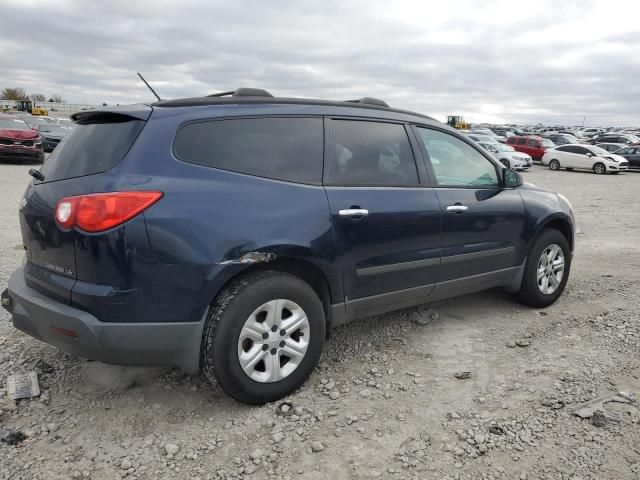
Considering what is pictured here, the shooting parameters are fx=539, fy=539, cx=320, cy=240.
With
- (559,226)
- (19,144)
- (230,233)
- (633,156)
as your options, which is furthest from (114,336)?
(633,156)

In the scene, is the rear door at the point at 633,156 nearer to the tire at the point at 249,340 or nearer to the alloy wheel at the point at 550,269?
the alloy wheel at the point at 550,269

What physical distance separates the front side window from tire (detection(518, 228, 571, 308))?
2.45ft

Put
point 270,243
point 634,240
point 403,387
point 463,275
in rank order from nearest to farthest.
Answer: point 270,243
point 403,387
point 463,275
point 634,240

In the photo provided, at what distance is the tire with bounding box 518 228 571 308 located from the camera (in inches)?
186

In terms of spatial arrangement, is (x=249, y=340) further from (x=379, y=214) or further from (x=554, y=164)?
(x=554, y=164)

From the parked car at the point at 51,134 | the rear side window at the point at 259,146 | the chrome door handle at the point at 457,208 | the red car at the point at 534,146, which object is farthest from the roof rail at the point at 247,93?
the red car at the point at 534,146

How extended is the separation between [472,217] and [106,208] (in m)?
2.67

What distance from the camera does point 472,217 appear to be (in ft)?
13.5

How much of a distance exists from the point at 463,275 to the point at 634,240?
5521 mm

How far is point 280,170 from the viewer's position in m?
3.19

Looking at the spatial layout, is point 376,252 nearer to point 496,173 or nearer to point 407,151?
point 407,151

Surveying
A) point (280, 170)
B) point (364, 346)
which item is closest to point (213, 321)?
point (280, 170)

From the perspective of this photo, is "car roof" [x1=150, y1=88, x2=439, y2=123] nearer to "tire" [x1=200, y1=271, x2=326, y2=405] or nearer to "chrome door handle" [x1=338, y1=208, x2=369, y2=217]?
"chrome door handle" [x1=338, y1=208, x2=369, y2=217]

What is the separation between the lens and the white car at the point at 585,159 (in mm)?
25641
